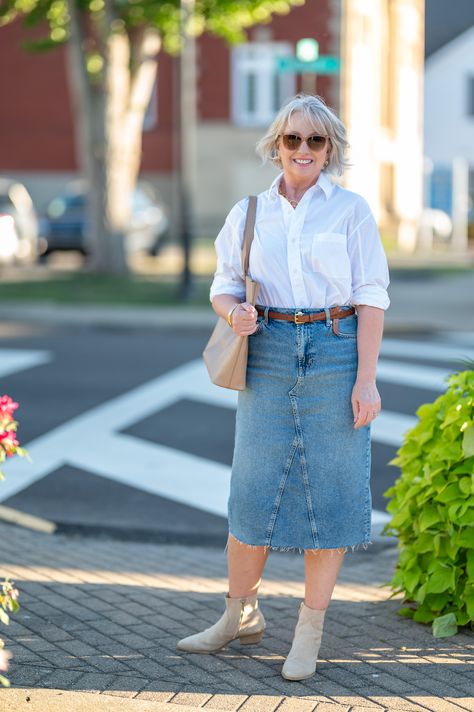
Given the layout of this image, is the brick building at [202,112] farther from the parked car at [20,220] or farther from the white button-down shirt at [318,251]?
the white button-down shirt at [318,251]

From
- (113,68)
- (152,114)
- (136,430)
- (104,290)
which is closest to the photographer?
(136,430)

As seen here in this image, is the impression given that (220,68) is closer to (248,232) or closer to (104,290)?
(104,290)

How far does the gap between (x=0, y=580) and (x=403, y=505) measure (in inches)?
71.1

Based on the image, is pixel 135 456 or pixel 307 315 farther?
pixel 135 456

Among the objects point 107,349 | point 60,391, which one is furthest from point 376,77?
point 60,391

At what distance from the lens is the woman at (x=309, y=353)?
4.29 m

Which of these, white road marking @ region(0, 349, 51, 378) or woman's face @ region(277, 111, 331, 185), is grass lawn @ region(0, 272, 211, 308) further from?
woman's face @ region(277, 111, 331, 185)

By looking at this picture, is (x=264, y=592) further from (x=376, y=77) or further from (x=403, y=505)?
(x=376, y=77)

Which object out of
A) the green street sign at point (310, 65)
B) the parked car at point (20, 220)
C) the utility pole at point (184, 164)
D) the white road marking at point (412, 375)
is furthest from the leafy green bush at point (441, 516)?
the parked car at point (20, 220)

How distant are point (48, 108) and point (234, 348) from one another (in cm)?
3883

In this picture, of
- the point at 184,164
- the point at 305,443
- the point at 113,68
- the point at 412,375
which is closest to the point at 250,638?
the point at 305,443

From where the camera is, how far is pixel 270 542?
14.3 feet

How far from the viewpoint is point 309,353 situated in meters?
4.29

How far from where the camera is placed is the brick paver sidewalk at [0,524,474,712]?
13.1ft
